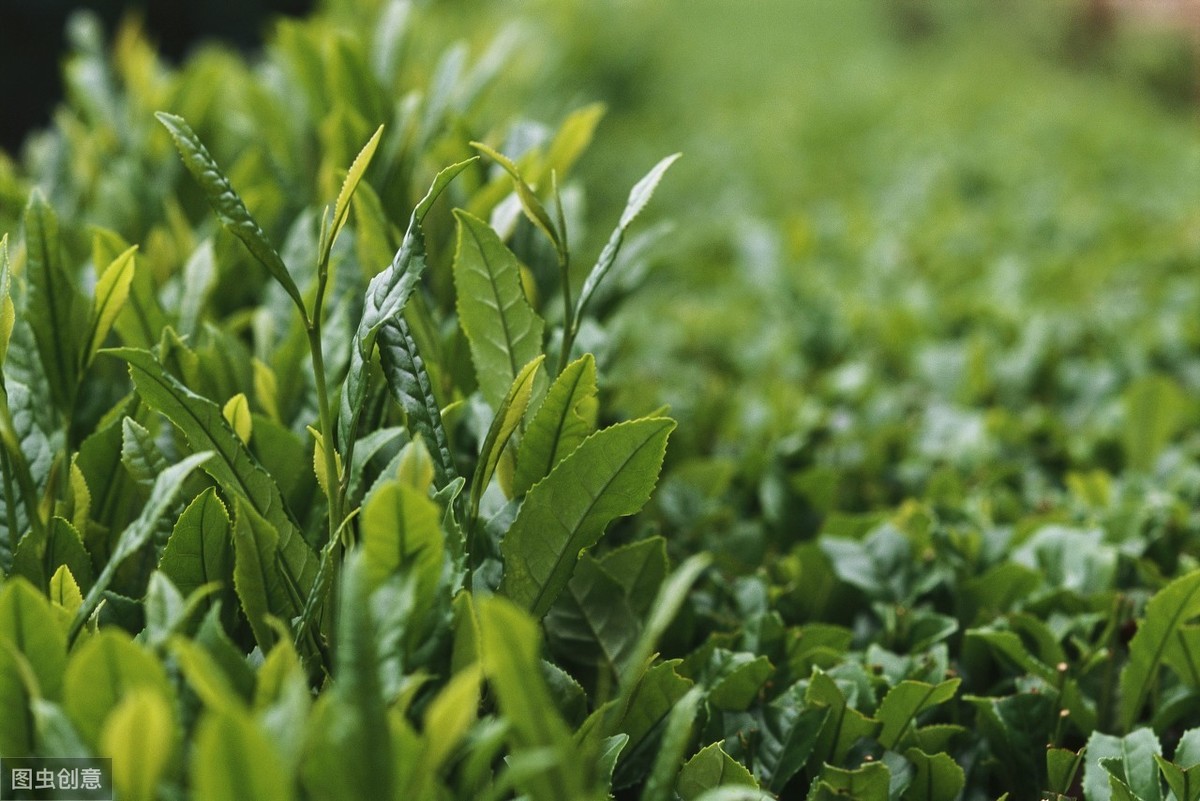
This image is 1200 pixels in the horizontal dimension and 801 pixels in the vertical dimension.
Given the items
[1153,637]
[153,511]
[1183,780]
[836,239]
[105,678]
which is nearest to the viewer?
[105,678]

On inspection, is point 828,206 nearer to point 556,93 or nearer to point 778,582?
point 556,93

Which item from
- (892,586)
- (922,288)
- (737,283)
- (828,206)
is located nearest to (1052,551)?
(892,586)

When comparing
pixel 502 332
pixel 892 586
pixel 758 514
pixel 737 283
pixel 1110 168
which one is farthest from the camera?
pixel 1110 168

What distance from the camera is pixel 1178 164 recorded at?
5422mm

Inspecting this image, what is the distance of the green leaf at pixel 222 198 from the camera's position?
1163 mm

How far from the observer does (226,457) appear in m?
1.20

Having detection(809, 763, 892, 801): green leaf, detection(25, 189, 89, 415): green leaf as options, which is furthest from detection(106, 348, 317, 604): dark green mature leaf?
detection(809, 763, 892, 801): green leaf

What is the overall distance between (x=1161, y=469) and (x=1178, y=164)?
366cm

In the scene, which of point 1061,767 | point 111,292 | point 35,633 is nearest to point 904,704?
point 1061,767

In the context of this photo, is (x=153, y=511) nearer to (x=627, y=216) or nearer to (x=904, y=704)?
(x=627, y=216)

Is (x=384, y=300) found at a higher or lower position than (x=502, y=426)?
higher

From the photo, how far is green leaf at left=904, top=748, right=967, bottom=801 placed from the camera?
1324 mm

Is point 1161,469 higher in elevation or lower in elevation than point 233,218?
lower

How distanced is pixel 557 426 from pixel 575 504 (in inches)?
3.8
